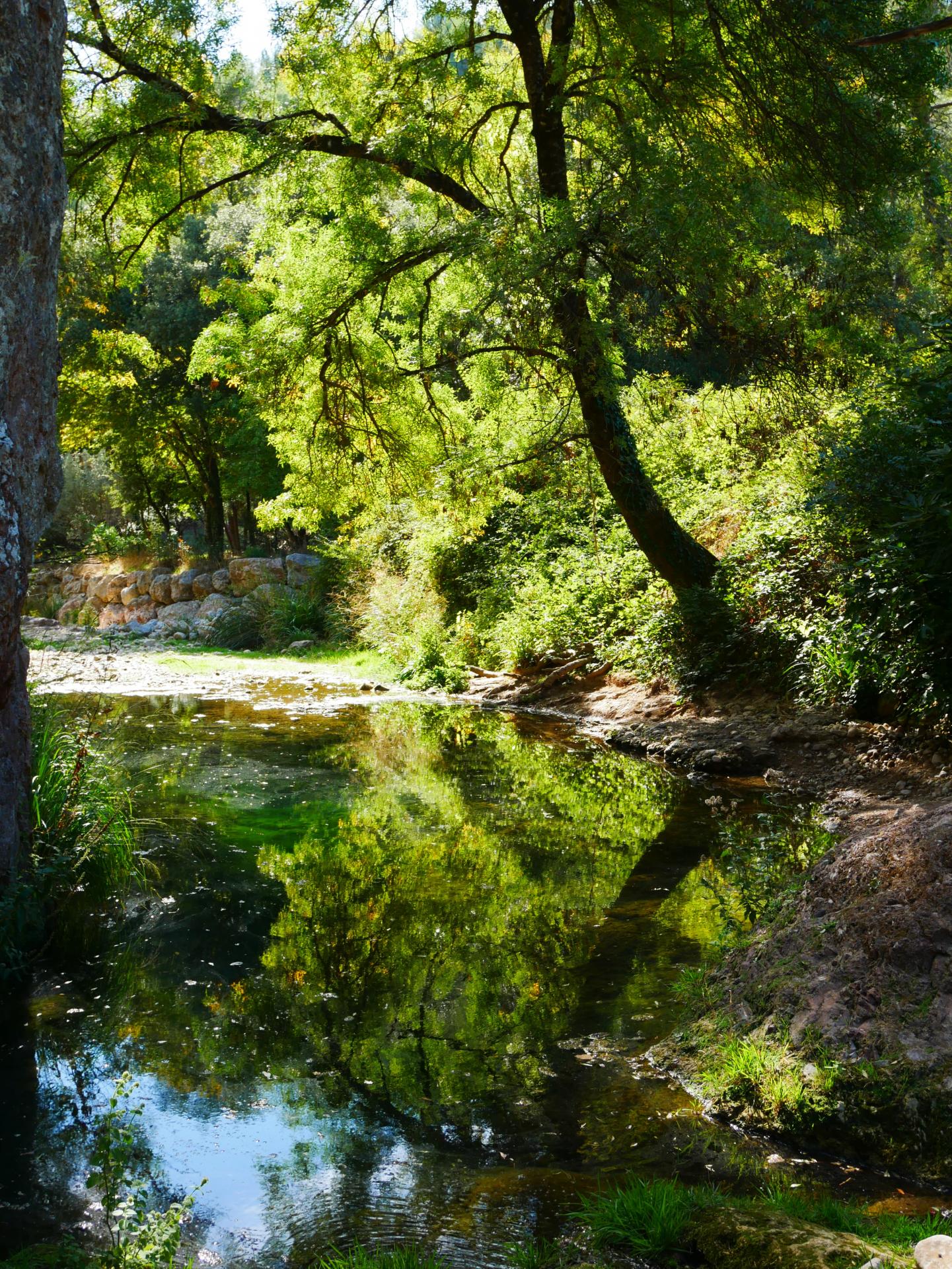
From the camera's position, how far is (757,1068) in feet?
11.7

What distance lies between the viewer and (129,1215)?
2588mm

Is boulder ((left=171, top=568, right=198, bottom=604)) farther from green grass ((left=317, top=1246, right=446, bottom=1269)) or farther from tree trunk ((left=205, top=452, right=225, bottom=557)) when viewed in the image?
green grass ((left=317, top=1246, right=446, bottom=1269))

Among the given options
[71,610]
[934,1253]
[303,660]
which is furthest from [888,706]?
[71,610]

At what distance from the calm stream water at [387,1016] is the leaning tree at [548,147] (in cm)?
467

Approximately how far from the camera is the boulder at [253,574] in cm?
2419

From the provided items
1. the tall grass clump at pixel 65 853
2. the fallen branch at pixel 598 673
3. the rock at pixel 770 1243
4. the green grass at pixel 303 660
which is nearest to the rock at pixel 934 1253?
the rock at pixel 770 1243

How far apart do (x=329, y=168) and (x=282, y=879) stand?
8910 millimetres

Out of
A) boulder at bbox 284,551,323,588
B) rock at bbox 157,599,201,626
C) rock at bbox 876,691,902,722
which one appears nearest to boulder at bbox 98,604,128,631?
rock at bbox 157,599,201,626

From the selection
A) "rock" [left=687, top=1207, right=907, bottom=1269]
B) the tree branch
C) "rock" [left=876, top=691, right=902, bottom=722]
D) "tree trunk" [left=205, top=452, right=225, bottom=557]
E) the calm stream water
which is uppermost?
the tree branch

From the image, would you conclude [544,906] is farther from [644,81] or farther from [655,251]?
[644,81]

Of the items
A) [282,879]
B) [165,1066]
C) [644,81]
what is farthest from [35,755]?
[644,81]

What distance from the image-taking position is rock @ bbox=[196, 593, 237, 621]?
23906mm

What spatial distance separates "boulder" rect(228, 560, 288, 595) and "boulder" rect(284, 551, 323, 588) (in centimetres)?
26

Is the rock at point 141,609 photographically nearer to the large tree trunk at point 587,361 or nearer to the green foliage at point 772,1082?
the large tree trunk at point 587,361
